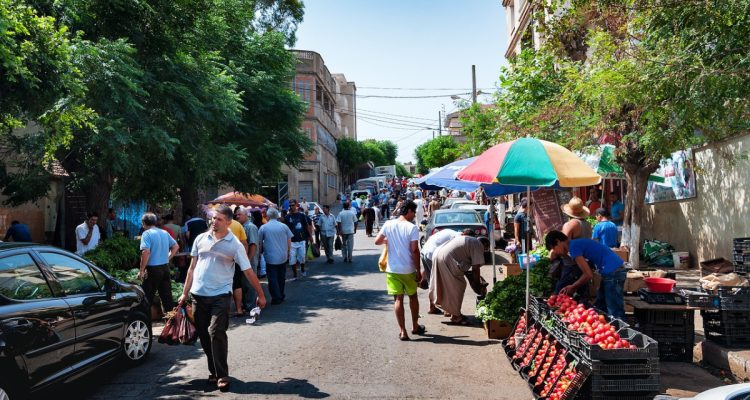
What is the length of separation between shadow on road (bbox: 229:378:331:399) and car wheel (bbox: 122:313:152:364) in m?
1.49

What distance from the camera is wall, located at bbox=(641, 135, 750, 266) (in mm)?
12328

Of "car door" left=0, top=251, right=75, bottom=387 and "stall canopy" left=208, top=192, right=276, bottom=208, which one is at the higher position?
"stall canopy" left=208, top=192, right=276, bottom=208

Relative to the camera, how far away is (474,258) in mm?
9023

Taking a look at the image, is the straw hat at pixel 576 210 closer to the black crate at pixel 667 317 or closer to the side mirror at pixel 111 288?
the black crate at pixel 667 317

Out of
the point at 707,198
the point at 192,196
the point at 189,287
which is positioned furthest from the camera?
the point at 192,196

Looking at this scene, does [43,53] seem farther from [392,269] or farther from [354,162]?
[354,162]

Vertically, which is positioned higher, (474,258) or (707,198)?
(707,198)

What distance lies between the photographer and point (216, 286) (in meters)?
5.97

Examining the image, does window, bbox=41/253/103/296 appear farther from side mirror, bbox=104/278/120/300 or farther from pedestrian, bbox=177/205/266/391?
pedestrian, bbox=177/205/266/391

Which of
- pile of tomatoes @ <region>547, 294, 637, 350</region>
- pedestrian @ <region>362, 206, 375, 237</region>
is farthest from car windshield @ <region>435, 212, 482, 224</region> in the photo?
pedestrian @ <region>362, 206, 375, 237</region>

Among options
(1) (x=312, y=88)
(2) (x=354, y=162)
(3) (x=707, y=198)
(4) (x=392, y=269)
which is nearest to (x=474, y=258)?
(4) (x=392, y=269)

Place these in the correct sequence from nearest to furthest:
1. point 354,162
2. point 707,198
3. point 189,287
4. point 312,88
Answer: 1. point 189,287
2. point 707,198
3. point 312,88
4. point 354,162

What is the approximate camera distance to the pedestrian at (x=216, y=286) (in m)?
5.94

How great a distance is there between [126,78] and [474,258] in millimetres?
7110
